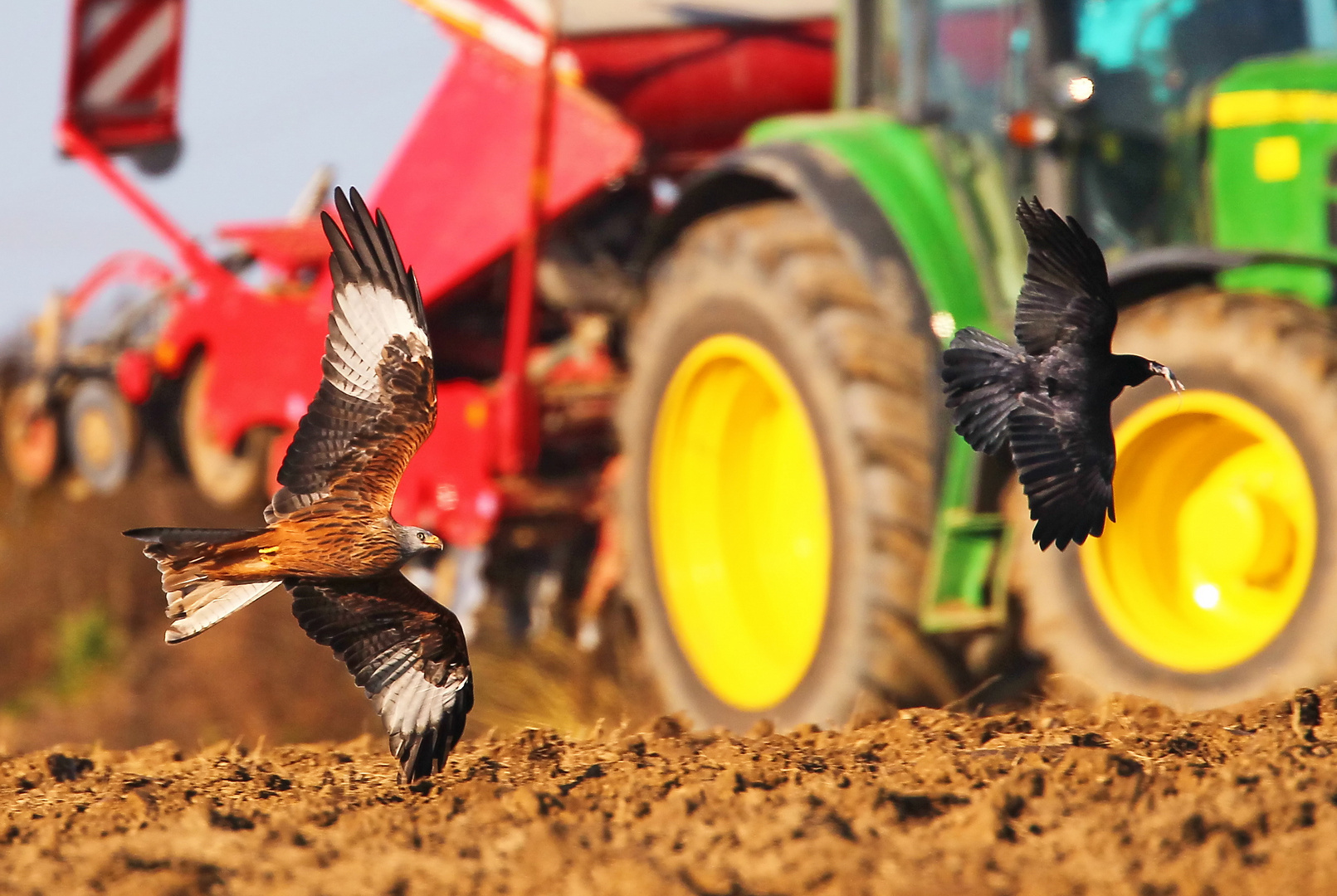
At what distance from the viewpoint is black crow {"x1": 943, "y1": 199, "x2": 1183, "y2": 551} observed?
2.92m

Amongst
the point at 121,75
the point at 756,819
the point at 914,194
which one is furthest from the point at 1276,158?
the point at 121,75

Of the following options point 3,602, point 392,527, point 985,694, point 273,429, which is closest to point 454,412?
point 273,429

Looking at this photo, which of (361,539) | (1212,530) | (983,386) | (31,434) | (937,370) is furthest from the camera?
(31,434)

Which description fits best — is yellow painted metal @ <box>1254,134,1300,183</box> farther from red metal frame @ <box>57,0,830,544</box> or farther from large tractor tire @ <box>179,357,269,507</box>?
large tractor tire @ <box>179,357,269,507</box>

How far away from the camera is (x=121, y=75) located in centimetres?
761

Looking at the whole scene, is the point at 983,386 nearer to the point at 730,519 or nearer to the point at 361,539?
the point at 361,539

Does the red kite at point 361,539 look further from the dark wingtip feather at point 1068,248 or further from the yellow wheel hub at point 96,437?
the yellow wheel hub at point 96,437

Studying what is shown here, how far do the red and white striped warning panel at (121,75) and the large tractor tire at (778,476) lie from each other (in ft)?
10.3

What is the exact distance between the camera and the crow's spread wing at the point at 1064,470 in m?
2.89

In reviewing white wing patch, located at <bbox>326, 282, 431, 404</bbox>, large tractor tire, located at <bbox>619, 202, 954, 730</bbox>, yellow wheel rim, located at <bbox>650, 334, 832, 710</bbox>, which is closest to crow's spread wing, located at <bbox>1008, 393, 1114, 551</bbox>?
white wing patch, located at <bbox>326, 282, 431, 404</bbox>

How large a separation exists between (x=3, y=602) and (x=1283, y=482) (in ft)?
35.9

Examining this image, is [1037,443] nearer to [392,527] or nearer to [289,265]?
[392,527]

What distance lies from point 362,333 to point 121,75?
4697 millimetres

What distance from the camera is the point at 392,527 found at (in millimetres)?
3240
